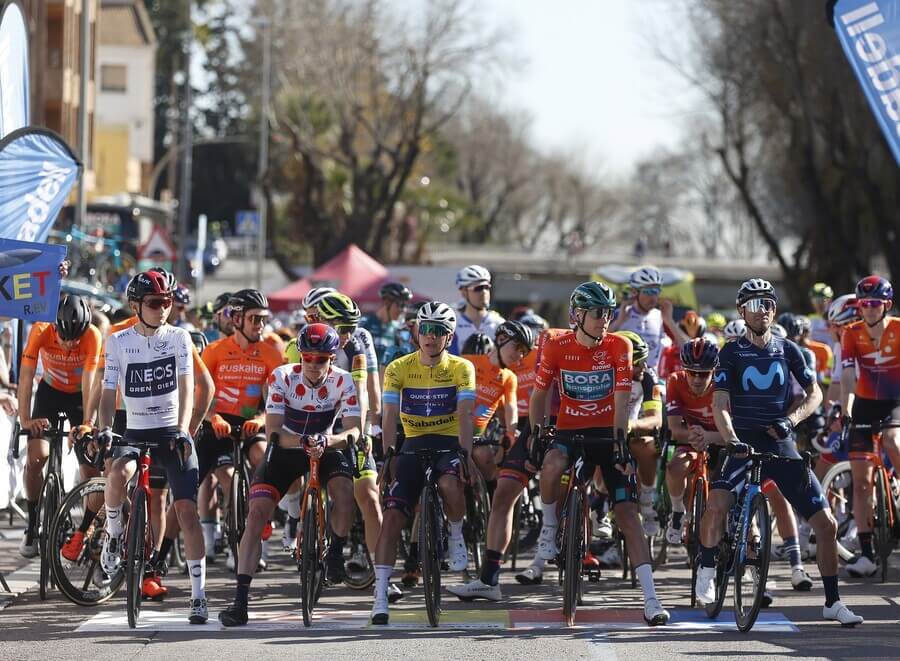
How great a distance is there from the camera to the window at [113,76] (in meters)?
79.2

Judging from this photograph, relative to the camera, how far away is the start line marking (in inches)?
408

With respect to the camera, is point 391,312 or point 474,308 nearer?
point 474,308

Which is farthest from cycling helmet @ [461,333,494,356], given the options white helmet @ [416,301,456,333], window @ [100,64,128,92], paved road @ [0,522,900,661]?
window @ [100,64,128,92]

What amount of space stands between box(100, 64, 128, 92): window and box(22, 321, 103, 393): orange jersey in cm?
6857

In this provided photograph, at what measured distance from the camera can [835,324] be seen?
14305mm

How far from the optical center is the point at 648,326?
15.7 meters

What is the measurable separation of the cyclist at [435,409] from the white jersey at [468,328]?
3.07m

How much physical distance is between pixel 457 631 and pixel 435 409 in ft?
5.02

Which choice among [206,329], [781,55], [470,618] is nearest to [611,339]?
[470,618]

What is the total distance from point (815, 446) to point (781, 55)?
31833mm

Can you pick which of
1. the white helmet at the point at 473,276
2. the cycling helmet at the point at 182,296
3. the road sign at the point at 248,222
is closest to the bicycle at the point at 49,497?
the cycling helmet at the point at 182,296

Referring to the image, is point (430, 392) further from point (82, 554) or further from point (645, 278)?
point (645, 278)

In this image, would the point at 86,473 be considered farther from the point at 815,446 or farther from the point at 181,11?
the point at 181,11

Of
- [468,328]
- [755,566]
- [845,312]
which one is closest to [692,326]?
[845,312]
